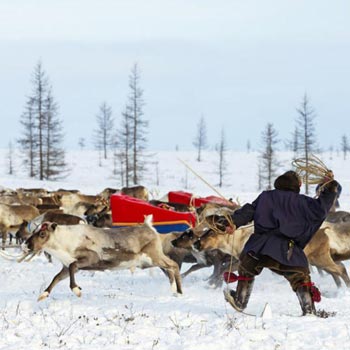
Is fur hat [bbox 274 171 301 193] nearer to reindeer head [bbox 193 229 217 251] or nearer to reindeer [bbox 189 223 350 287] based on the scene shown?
reindeer [bbox 189 223 350 287]

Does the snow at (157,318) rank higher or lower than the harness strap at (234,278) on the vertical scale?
lower

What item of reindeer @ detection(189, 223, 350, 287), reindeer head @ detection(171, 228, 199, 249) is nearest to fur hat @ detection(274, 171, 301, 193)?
reindeer @ detection(189, 223, 350, 287)

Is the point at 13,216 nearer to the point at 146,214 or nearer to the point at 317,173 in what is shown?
the point at 146,214

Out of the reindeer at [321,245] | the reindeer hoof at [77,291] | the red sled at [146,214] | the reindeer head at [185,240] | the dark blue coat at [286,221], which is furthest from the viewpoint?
the red sled at [146,214]

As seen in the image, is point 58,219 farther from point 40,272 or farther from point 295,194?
point 295,194

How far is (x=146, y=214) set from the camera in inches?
557

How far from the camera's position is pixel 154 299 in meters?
8.79

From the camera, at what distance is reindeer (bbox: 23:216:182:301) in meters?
9.22

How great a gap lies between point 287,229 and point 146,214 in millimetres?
7475

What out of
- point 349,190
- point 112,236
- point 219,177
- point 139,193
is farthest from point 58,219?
point 219,177

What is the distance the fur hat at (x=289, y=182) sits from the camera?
23.4 ft

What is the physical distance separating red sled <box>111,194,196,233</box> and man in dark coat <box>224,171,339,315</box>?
5676 millimetres

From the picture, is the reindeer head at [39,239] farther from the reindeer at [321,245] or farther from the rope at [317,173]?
the rope at [317,173]

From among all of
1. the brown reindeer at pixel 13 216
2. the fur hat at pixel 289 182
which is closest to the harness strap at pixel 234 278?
the fur hat at pixel 289 182
